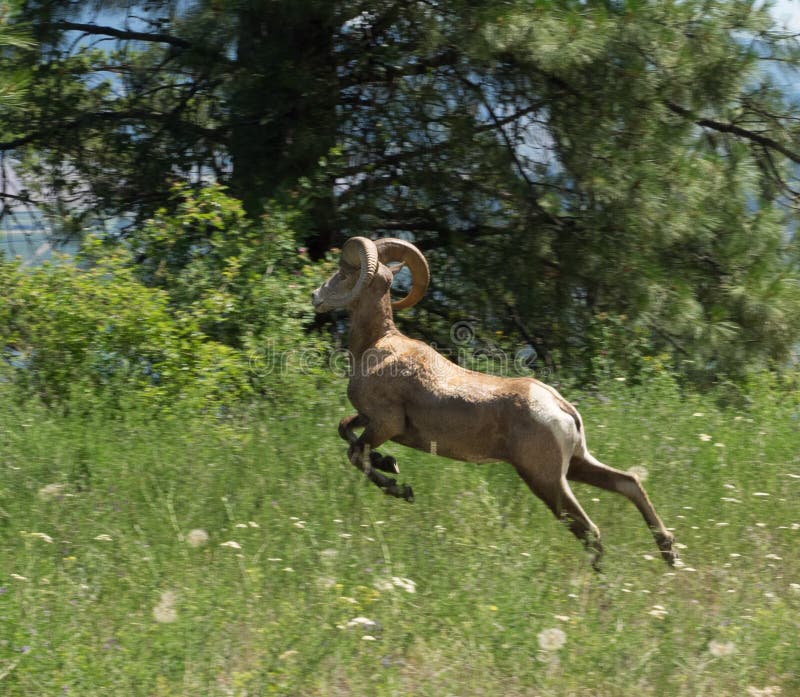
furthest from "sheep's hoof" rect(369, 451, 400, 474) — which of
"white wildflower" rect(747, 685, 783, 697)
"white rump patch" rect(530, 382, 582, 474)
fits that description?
"white wildflower" rect(747, 685, 783, 697)

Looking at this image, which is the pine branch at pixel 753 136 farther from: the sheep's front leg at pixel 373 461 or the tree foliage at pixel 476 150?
the sheep's front leg at pixel 373 461

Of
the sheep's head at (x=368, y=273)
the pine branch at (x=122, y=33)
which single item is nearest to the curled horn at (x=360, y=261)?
the sheep's head at (x=368, y=273)

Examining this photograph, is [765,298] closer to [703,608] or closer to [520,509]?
[520,509]

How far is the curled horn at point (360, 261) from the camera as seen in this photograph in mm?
6465

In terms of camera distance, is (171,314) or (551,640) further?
(171,314)

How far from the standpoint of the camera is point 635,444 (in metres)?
7.99

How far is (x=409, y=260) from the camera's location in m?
6.81

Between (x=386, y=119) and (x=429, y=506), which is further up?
(x=386, y=119)

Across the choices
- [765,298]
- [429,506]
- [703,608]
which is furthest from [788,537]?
[765,298]

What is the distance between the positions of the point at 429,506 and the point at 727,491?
2159mm

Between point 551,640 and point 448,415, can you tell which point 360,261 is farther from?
point 551,640

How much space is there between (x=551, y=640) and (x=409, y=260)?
2.80 meters

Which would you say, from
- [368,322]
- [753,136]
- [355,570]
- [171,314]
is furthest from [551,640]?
[753,136]

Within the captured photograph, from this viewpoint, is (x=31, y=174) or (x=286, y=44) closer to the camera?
(x=286, y=44)
